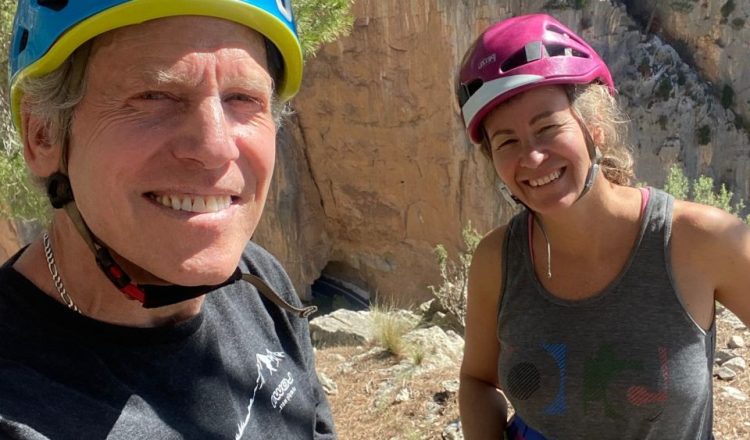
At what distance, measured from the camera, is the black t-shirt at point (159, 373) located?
3.17 ft

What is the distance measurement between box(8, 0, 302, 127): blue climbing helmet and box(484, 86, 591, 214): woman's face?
2.48 feet

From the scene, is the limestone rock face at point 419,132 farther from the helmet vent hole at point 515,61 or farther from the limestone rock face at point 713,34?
the helmet vent hole at point 515,61

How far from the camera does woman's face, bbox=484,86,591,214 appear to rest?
5.62 ft

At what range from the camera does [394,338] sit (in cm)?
515

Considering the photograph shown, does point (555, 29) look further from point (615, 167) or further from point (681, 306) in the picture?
point (681, 306)

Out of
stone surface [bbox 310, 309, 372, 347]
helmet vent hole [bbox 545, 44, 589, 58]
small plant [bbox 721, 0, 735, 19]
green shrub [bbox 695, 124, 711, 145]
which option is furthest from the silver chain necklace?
small plant [bbox 721, 0, 735, 19]

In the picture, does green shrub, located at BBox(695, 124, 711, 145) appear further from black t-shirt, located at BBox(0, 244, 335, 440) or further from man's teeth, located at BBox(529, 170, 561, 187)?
black t-shirt, located at BBox(0, 244, 335, 440)

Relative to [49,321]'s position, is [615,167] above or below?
below

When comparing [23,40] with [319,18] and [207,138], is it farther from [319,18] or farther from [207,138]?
[319,18]

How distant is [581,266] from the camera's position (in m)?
1.74

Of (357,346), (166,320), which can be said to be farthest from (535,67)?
(357,346)

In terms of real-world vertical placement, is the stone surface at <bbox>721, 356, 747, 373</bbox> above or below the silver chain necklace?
below

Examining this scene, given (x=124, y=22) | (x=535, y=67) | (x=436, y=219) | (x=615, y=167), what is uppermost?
(x=124, y=22)

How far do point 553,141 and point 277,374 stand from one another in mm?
963
